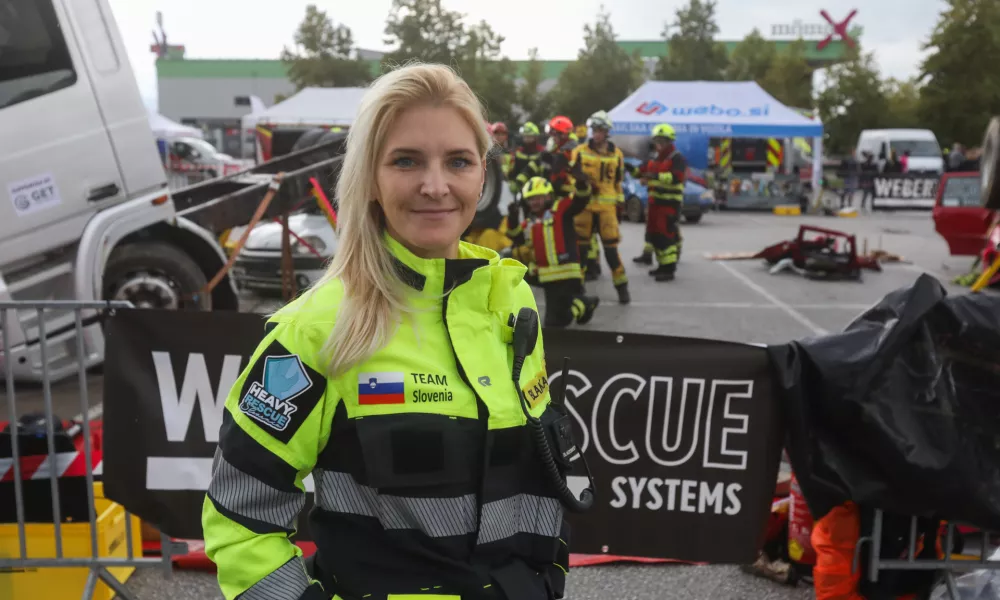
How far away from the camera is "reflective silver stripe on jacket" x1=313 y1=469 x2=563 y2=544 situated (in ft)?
4.72

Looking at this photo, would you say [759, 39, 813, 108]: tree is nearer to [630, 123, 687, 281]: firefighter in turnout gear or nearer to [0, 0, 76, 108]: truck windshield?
[630, 123, 687, 281]: firefighter in turnout gear

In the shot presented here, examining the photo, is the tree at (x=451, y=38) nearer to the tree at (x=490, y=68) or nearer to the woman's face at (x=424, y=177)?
the tree at (x=490, y=68)

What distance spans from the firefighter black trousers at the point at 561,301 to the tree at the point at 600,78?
42052 millimetres

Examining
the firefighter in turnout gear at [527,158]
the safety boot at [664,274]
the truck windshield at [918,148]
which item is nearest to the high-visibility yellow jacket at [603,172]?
the firefighter in turnout gear at [527,158]

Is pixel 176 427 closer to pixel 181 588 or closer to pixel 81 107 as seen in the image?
pixel 181 588

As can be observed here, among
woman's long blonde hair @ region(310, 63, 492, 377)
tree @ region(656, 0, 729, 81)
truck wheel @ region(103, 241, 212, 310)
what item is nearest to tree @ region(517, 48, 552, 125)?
tree @ region(656, 0, 729, 81)

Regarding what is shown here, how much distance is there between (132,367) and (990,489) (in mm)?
3090

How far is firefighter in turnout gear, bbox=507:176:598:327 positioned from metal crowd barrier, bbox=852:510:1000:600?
5.07 meters

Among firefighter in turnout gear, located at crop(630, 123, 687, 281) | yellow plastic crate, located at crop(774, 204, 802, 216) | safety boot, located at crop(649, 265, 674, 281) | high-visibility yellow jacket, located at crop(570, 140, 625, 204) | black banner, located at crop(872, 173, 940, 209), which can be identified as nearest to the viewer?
high-visibility yellow jacket, located at crop(570, 140, 625, 204)

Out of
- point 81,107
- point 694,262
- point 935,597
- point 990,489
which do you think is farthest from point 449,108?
point 694,262

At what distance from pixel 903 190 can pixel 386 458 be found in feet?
87.1

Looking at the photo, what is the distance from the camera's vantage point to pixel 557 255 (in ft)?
26.5

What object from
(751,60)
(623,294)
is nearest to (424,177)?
(623,294)

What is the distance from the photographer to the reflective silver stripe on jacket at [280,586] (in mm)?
1361
